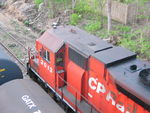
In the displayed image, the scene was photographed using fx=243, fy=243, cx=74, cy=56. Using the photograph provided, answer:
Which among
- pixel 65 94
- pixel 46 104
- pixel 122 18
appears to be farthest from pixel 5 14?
pixel 46 104

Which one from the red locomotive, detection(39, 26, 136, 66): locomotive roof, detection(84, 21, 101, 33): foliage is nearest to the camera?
the red locomotive

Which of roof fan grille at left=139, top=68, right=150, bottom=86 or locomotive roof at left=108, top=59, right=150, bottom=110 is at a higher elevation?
roof fan grille at left=139, top=68, right=150, bottom=86

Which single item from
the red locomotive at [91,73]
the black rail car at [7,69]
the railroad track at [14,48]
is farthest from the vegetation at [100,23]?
the black rail car at [7,69]

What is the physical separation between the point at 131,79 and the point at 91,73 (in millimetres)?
1962

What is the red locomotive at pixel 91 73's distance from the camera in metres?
7.85

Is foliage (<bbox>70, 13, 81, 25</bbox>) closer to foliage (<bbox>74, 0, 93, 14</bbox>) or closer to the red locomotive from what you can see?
foliage (<bbox>74, 0, 93, 14</bbox>)

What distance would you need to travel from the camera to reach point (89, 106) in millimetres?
10180

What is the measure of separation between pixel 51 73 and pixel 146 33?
8368 millimetres

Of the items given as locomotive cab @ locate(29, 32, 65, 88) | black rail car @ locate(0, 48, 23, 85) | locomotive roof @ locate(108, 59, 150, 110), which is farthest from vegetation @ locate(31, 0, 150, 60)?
black rail car @ locate(0, 48, 23, 85)

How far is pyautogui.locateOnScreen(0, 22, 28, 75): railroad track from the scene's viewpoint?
611 inches

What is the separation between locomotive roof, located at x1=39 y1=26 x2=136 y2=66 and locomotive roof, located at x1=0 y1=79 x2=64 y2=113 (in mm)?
2279

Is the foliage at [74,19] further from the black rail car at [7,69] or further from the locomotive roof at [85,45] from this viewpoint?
the black rail car at [7,69]

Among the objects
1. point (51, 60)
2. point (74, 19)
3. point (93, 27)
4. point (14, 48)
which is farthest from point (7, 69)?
point (74, 19)

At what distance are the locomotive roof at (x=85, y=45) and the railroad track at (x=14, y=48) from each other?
435 centimetres
